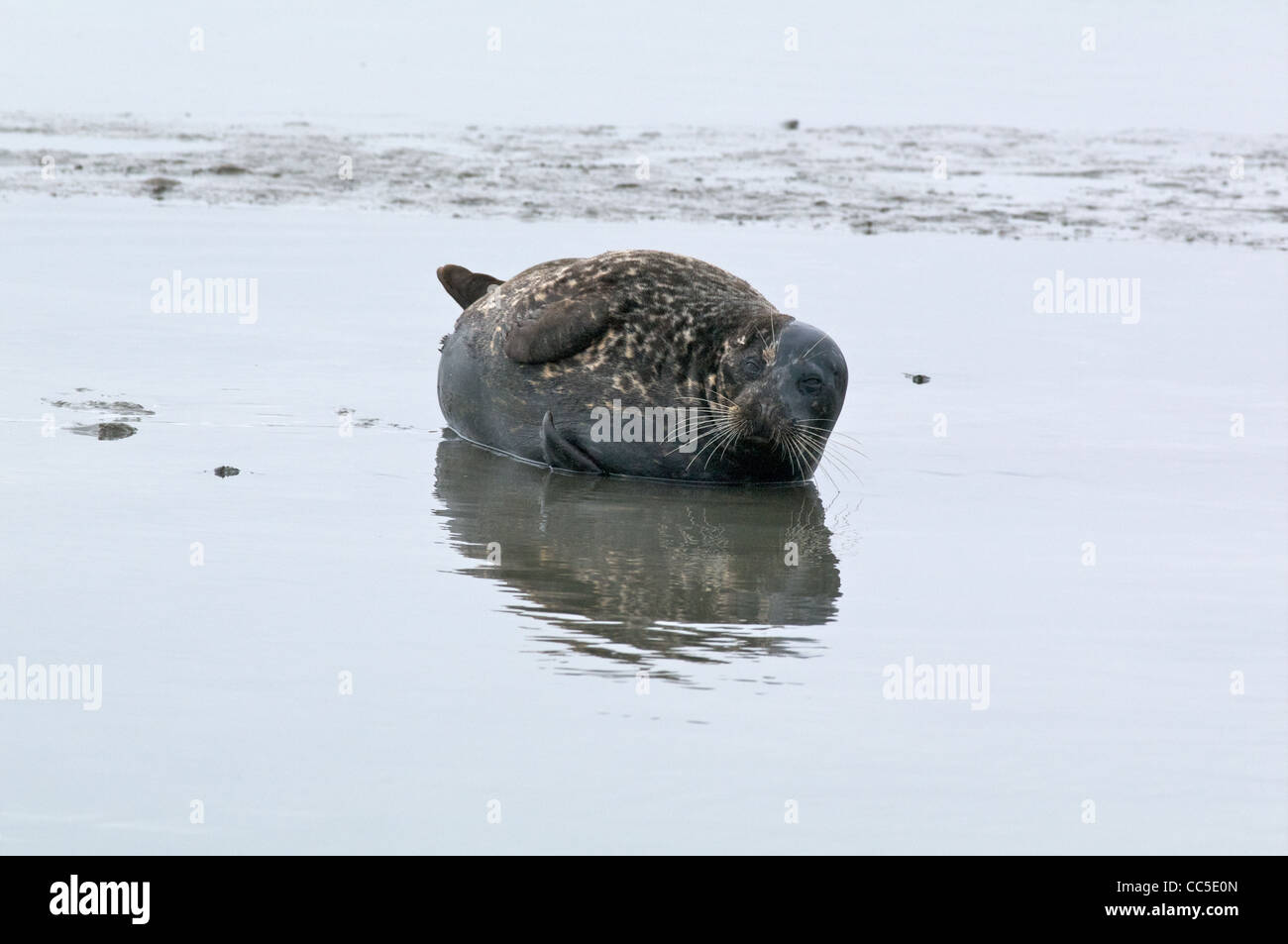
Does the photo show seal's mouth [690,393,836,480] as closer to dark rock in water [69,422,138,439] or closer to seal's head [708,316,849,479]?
seal's head [708,316,849,479]

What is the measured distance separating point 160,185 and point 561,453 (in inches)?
302

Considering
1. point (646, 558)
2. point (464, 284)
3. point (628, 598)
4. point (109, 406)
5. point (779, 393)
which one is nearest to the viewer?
point (628, 598)

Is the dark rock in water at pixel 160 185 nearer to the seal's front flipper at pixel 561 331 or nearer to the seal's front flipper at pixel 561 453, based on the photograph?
the seal's front flipper at pixel 561 331

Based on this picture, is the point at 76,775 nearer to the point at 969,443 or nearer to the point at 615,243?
the point at 969,443

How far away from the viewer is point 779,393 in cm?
814

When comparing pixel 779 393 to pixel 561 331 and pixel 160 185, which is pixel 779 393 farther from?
pixel 160 185

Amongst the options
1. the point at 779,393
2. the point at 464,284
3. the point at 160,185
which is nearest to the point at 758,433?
the point at 779,393

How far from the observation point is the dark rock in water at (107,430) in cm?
847

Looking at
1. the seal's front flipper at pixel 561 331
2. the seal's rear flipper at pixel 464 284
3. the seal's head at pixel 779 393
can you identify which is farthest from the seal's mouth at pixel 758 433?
the seal's rear flipper at pixel 464 284

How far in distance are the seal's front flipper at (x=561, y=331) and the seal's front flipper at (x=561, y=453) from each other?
0.28 meters

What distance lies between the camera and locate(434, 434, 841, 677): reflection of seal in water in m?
6.11

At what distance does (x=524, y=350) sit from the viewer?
8742 mm

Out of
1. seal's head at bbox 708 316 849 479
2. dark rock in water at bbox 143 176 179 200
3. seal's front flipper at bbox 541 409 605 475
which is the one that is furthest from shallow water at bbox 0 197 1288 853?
dark rock in water at bbox 143 176 179 200

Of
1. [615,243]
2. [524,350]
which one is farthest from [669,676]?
[615,243]
